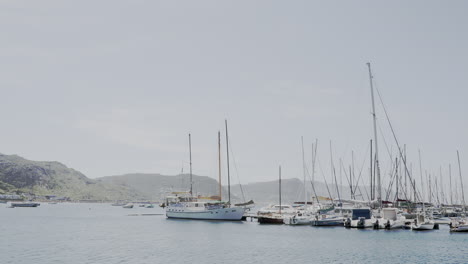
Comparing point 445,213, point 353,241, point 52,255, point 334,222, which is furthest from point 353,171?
point 52,255

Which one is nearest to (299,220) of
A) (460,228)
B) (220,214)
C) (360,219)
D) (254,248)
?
(360,219)

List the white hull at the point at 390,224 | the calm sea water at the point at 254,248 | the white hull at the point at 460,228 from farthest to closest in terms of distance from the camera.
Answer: the white hull at the point at 390,224 → the white hull at the point at 460,228 → the calm sea water at the point at 254,248

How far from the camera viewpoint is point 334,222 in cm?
8156

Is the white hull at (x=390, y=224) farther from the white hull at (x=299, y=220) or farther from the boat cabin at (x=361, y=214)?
the white hull at (x=299, y=220)

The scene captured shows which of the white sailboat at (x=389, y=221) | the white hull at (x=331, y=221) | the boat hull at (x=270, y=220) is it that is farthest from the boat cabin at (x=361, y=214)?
the boat hull at (x=270, y=220)

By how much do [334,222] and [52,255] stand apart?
164ft

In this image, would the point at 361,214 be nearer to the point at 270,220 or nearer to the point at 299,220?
the point at 299,220

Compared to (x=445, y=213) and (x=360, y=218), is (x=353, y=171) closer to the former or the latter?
(x=445, y=213)

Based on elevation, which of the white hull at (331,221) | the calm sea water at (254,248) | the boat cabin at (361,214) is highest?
the boat cabin at (361,214)

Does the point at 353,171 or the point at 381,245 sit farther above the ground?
the point at 353,171

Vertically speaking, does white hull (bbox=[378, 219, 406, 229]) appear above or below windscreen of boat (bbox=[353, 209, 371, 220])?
below

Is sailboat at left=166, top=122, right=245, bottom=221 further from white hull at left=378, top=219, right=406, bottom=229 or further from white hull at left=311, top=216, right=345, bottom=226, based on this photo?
white hull at left=378, top=219, right=406, bottom=229

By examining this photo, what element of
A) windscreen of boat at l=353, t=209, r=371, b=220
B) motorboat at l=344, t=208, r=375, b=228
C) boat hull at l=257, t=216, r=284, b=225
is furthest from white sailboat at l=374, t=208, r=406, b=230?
boat hull at l=257, t=216, r=284, b=225

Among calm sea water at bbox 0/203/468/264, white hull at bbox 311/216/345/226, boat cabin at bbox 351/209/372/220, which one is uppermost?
boat cabin at bbox 351/209/372/220
